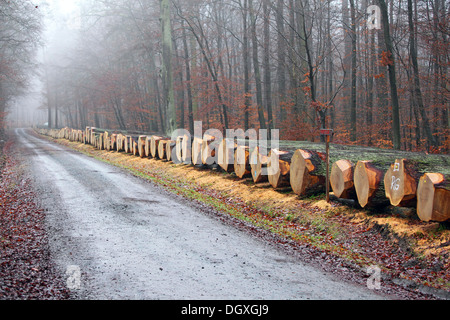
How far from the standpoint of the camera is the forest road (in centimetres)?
421

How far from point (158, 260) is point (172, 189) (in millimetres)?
5842

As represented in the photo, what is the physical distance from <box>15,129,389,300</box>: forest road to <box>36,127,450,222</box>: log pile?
2111 millimetres

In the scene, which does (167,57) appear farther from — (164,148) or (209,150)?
(209,150)

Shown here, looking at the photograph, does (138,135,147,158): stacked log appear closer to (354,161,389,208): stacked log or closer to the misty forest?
the misty forest

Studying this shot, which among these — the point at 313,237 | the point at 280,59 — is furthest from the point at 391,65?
the point at 313,237

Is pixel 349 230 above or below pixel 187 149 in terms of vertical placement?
below

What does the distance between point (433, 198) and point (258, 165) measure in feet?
16.3

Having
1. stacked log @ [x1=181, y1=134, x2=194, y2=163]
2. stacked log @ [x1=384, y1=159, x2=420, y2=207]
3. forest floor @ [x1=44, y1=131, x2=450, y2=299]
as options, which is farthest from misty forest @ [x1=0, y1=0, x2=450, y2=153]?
stacked log @ [x1=384, y1=159, x2=420, y2=207]

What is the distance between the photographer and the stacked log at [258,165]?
9.73 meters

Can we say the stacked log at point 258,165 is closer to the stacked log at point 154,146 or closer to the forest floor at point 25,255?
the forest floor at point 25,255

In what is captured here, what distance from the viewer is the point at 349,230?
6.55 metres

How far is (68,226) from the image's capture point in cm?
668

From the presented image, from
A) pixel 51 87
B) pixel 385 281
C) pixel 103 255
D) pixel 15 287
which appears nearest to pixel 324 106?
pixel 385 281
